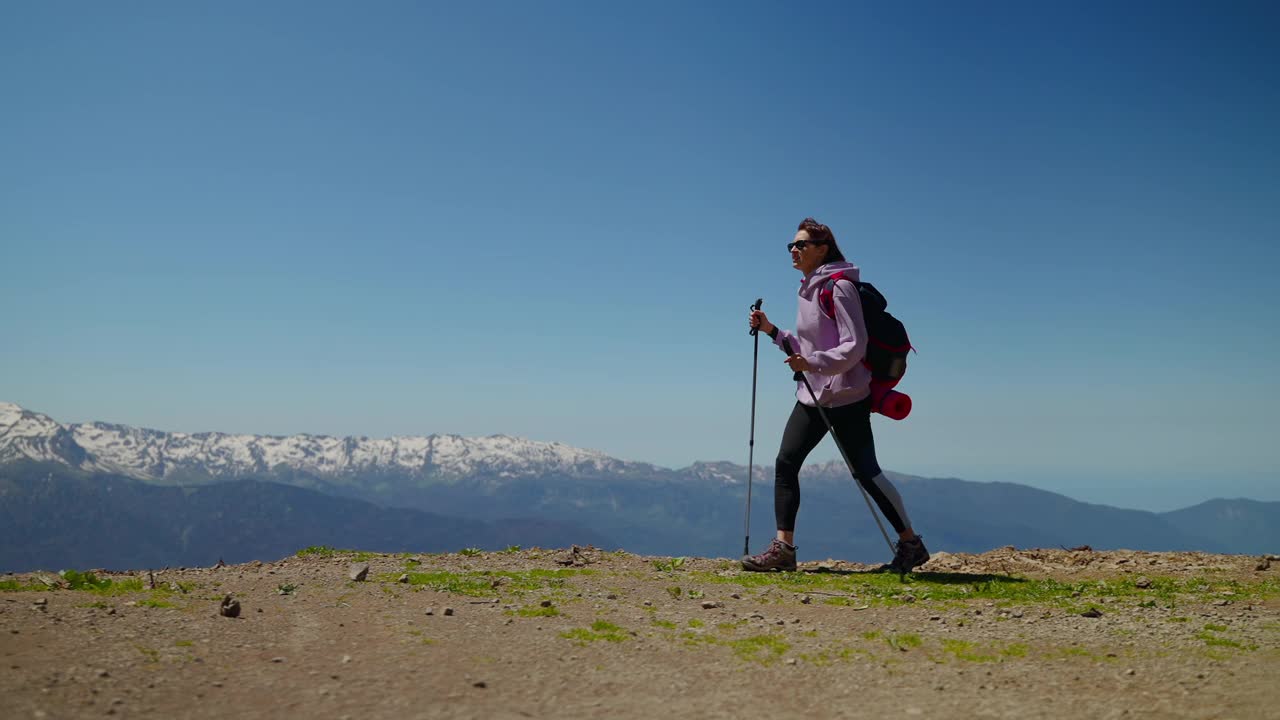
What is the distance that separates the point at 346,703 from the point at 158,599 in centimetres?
411

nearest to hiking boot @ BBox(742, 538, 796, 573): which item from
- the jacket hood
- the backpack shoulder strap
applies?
the backpack shoulder strap

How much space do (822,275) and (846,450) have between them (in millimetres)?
2515

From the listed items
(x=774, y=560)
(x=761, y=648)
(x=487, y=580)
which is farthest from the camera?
(x=774, y=560)

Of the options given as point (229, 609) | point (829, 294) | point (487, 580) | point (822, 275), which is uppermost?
point (822, 275)

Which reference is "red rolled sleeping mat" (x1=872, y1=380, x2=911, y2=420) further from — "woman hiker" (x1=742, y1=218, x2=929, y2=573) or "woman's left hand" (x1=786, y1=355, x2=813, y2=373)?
"woman's left hand" (x1=786, y1=355, x2=813, y2=373)

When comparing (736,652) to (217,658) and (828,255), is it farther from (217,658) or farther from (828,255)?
(828,255)

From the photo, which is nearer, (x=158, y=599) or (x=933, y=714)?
(x=933, y=714)

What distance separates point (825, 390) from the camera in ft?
35.5

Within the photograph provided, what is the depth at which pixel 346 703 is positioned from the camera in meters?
4.64

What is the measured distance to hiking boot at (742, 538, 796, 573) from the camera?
11.1m

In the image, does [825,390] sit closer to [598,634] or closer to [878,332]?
[878,332]

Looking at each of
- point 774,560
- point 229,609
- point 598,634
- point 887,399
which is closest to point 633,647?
point 598,634

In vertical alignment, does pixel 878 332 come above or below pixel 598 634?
above

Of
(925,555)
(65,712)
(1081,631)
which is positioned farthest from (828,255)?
(65,712)
